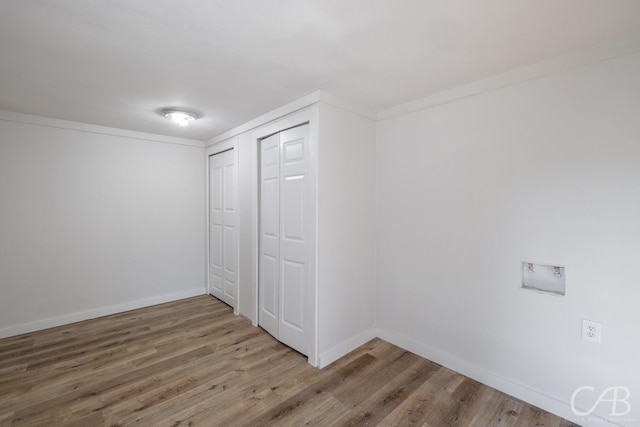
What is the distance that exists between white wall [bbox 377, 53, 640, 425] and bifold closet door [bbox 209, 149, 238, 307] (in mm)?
A: 2186

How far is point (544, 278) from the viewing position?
197 cm

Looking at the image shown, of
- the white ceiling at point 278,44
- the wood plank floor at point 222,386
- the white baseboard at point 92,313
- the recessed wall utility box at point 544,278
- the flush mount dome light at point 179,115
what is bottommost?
the wood plank floor at point 222,386

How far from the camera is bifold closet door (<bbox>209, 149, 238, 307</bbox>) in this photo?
12.4 ft

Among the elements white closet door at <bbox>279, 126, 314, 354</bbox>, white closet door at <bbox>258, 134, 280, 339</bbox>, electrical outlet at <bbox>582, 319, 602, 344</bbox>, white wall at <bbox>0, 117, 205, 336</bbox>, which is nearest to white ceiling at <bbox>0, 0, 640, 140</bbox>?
white closet door at <bbox>279, 126, 314, 354</bbox>

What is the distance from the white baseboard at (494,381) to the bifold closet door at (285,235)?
1.05 metres

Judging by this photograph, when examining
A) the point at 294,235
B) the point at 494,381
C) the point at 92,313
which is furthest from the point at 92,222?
the point at 494,381

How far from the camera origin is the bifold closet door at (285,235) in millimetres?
2596

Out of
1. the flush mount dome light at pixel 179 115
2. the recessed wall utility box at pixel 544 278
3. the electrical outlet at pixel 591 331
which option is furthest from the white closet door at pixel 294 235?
the electrical outlet at pixel 591 331

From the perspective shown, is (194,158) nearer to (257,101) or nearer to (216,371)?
(257,101)

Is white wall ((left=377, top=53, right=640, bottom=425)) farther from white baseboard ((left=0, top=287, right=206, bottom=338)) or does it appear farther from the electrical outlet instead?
white baseboard ((left=0, top=287, right=206, bottom=338))

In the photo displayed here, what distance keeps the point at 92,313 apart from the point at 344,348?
3.24m

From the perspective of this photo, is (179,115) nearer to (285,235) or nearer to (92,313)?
(285,235)

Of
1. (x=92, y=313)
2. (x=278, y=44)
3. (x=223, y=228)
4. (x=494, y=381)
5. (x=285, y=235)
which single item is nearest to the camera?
(x=278, y=44)

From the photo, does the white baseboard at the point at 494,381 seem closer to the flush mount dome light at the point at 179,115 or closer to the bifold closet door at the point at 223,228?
the bifold closet door at the point at 223,228
